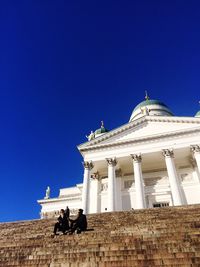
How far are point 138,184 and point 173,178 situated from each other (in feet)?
10.3

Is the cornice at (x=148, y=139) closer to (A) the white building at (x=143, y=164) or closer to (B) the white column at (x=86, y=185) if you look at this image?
(A) the white building at (x=143, y=164)

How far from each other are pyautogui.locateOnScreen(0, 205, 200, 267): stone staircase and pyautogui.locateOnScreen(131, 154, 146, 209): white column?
30.8 ft

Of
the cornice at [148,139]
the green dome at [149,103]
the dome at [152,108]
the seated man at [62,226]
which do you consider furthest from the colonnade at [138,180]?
the green dome at [149,103]

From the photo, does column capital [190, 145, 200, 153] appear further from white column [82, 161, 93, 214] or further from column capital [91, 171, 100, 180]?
column capital [91, 171, 100, 180]

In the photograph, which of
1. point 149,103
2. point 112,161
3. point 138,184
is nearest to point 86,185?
point 112,161

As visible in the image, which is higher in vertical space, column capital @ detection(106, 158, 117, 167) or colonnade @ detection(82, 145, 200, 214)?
column capital @ detection(106, 158, 117, 167)

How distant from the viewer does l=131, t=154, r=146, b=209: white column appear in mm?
22172

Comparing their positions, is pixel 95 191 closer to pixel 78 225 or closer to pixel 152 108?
pixel 78 225

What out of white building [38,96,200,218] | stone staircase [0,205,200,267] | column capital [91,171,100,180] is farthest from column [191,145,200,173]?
stone staircase [0,205,200,267]

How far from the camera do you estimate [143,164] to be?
26797 mm

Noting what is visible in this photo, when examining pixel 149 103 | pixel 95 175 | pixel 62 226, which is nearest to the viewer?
pixel 62 226

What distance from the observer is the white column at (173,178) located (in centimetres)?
2127

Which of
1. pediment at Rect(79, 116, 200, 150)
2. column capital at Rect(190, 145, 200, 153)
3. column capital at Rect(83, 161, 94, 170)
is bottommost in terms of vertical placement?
column capital at Rect(190, 145, 200, 153)

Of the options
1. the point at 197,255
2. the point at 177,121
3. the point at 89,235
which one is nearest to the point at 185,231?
the point at 197,255
